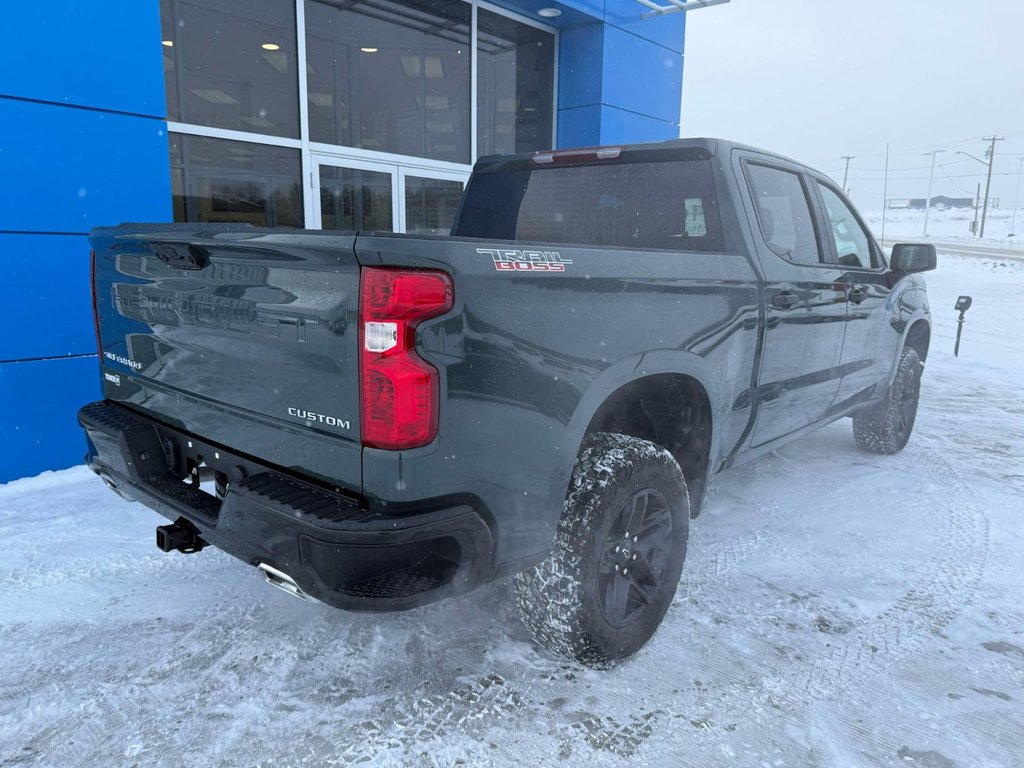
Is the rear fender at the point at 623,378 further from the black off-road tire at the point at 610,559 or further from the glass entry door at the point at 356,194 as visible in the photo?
the glass entry door at the point at 356,194

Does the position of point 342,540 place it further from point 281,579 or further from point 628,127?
point 628,127

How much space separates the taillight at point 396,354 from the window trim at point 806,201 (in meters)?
1.98

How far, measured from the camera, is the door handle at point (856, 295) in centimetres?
400

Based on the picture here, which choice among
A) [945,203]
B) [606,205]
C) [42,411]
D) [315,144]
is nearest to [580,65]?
[315,144]

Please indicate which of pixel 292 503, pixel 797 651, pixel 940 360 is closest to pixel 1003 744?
pixel 797 651

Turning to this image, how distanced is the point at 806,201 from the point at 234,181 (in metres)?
4.69

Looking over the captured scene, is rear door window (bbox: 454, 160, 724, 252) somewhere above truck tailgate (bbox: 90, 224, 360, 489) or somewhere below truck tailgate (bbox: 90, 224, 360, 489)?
above

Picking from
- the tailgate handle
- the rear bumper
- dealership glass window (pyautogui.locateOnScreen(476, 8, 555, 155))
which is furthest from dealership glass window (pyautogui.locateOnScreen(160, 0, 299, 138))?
the rear bumper

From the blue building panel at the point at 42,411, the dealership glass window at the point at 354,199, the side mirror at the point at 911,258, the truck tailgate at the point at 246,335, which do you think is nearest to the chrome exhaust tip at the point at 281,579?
the truck tailgate at the point at 246,335

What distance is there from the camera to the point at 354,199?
7.19 meters

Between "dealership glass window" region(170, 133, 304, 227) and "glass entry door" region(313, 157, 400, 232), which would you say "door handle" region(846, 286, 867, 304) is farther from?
"dealership glass window" region(170, 133, 304, 227)

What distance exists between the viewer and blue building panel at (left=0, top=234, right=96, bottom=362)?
4.50 meters

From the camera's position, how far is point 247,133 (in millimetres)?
6246

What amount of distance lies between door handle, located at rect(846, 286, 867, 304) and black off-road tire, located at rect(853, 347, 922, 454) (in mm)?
1256
